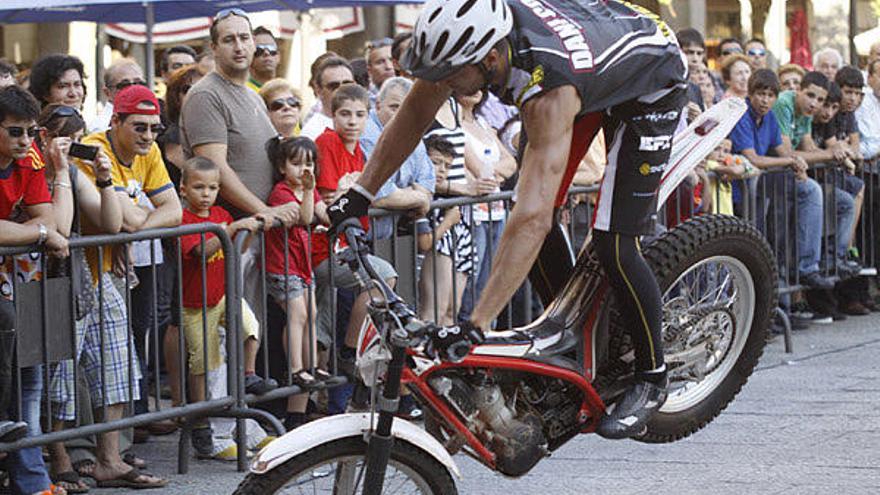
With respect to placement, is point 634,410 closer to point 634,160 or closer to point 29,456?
point 634,160

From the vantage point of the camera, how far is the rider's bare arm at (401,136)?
6.12 meters

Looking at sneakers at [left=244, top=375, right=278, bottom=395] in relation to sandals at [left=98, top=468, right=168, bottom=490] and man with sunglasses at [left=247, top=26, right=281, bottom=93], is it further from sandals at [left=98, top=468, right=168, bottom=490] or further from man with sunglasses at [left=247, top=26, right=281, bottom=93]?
man with sunglasses at [left=247, top=26, right=281, bottom=93]

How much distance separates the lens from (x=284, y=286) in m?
8.47

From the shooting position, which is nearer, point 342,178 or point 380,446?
point 380,446

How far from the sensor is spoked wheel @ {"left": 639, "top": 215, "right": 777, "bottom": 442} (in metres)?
6.74

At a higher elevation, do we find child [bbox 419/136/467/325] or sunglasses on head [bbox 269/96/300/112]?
sunglasses on head [bbox 269/96/300/112]

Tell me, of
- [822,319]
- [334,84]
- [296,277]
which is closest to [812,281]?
[822,319]

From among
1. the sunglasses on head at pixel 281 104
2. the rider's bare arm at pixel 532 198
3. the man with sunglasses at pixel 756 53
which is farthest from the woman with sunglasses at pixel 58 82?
the man with sunglasses at pixel 756 53

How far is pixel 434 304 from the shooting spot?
9172 millimetres

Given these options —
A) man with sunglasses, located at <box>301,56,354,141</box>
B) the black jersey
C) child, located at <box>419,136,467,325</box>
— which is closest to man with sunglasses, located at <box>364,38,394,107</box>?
man with sunglasses, located at <box>301,56,354,141</box>

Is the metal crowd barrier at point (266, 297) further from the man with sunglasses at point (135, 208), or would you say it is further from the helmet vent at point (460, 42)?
the helmet vent at point (460, 42)

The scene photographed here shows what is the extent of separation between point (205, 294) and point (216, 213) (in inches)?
23.2

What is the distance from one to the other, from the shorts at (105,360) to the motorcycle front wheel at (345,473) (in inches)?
81.2

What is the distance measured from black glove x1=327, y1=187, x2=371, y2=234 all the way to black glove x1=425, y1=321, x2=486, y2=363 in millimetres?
641
